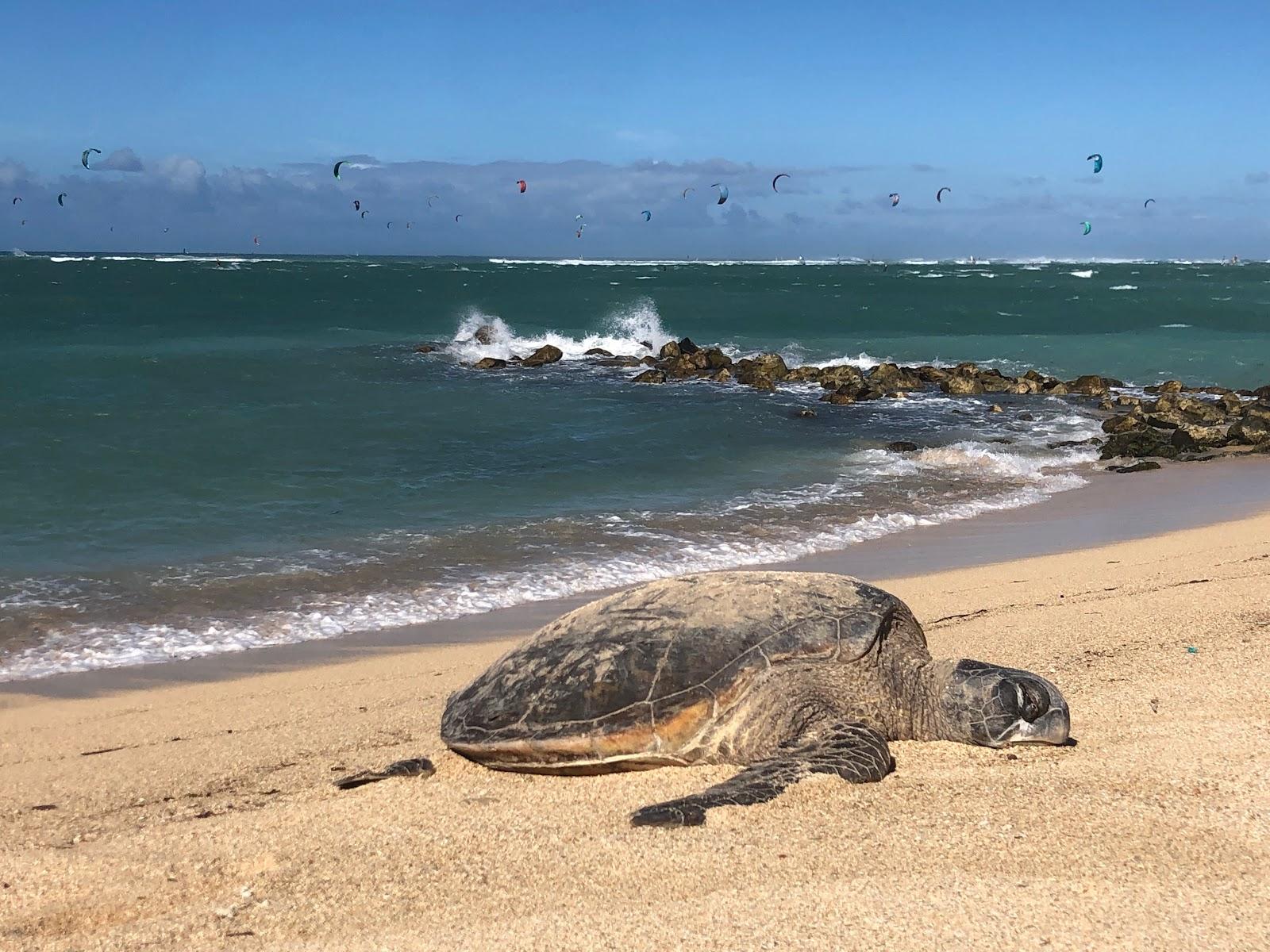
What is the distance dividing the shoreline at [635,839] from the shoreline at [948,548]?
3.44ft

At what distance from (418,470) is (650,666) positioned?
11329 millimetres

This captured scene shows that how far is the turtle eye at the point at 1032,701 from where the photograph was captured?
16.8 ft

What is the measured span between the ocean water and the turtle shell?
12.3ft

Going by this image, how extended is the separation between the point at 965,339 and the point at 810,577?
139 feet

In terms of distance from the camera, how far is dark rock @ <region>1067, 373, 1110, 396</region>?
27.3 m

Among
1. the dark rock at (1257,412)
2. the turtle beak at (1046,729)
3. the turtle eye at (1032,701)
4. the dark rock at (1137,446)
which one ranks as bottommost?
the dark rock at (1137,446)

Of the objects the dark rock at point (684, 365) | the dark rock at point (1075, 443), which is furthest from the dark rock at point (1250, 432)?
the dark rock at point (684, 365)

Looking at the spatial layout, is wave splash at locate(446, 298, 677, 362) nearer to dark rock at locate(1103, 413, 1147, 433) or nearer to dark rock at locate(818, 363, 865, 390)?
dark rock at locate(818, 363, 865, 390)

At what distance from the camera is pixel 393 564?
35.2 ft

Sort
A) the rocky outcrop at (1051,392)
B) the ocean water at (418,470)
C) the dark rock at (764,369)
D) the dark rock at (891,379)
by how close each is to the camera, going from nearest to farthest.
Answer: the ocean water at (418,470), the rocky outcrop at (1051,392), the dark rock at (891,379), the dark rock at (764,369)

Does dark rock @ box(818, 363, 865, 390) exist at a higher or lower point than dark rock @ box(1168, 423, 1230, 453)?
higher

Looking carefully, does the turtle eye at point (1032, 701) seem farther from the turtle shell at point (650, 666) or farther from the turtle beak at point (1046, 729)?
the turtle shell at point (650, 666)

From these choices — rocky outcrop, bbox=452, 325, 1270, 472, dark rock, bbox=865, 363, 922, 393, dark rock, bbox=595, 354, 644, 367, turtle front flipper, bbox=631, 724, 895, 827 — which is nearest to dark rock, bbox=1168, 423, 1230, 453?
rocky outcrop, bbox=452, 325, 1270, 472

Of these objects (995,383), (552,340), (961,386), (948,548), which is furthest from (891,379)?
(948,548)
